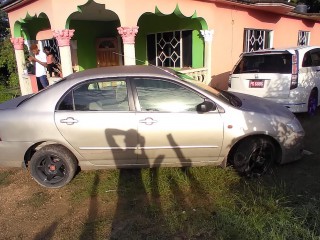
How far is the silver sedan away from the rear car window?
2657 mm

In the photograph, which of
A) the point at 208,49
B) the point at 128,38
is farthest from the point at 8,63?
the point at 208,49

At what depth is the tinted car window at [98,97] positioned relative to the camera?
12.3 feet

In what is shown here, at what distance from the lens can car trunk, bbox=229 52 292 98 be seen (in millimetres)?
6152

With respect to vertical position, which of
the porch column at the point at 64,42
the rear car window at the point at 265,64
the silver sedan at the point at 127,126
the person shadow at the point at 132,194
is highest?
the porch column at the point at 64,42

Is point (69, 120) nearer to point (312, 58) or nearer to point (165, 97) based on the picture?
point (165, 97)

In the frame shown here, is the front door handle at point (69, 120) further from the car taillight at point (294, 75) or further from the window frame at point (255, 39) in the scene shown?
the window frame at point (255, 39)

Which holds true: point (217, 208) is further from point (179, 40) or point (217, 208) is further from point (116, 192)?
point (179, 40)

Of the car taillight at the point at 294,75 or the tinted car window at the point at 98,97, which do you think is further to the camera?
the car taillight at the point at 294,75

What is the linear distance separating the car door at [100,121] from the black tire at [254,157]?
4.61 ft

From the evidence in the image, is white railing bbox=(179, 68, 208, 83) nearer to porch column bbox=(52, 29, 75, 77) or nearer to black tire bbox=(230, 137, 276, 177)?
porch column bbox=(52, 29, 75, 77)

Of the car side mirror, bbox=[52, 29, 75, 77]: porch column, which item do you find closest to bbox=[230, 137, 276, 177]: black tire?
the car side mirror

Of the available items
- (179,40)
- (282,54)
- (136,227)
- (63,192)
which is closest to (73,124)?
(63,192)

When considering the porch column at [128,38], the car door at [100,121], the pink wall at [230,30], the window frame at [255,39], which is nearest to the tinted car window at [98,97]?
the car door at [100,121]

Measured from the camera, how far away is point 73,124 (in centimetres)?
369
